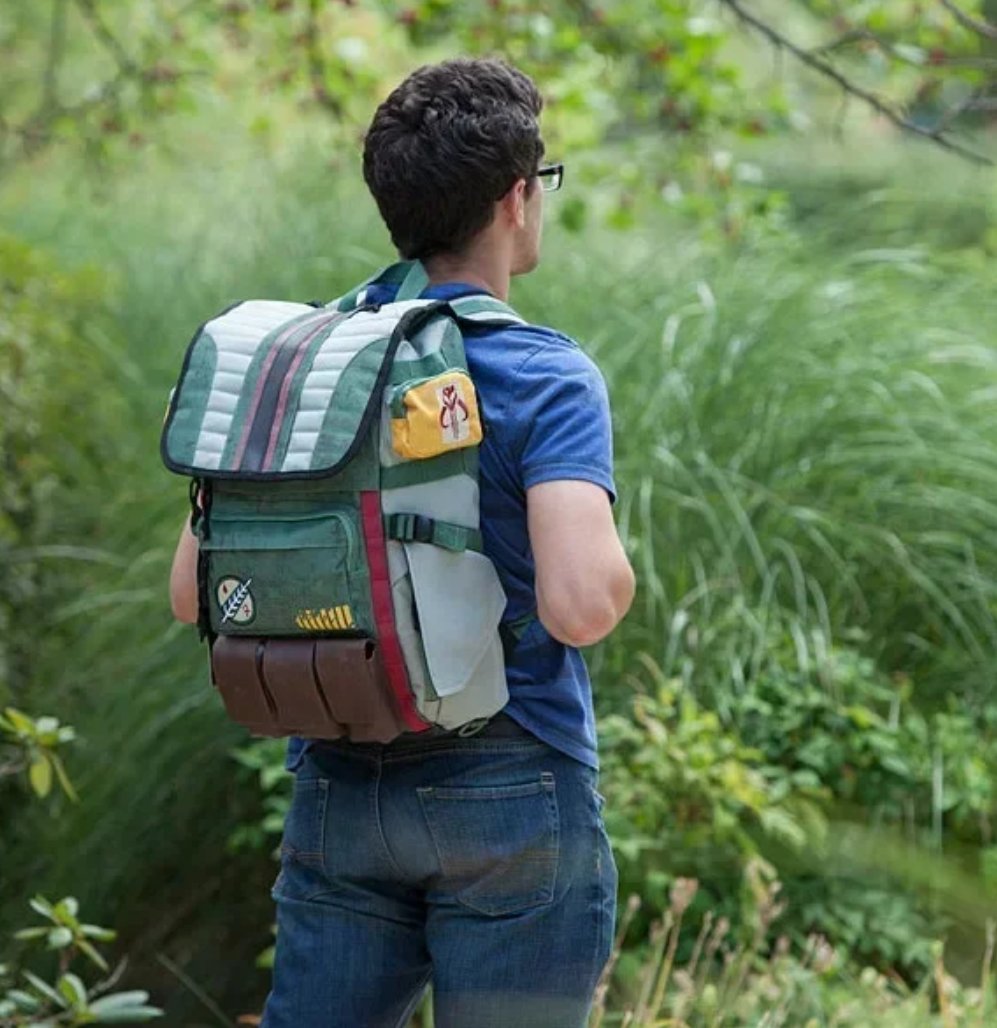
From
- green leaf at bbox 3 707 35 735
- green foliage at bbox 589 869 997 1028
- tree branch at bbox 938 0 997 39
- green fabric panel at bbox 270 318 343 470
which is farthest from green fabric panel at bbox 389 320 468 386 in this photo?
tree branch at bbox 938 0 997 39

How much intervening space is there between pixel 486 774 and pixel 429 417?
470mm

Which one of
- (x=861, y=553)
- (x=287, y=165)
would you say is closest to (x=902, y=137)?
(x=287, y=165)

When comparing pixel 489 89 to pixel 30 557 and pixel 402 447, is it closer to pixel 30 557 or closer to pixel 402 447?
pixel 402 447

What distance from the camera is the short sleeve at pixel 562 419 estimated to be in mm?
2293

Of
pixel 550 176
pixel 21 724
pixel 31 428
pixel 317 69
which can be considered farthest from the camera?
pixel 317 69

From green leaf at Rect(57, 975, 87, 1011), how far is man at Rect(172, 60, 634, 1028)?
76 cm

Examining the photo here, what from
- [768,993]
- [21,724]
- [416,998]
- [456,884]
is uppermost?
[456,884]

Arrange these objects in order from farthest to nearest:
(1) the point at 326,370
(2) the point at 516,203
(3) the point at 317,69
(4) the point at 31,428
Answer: (3) the point at 317,69 → (4) the point at 31,428 → (2) the point at 516,203 → (1) the point at 326,370

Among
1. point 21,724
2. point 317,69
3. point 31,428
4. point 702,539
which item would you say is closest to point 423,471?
point 21,724

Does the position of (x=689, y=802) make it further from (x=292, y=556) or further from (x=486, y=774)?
(x=292, y=556)

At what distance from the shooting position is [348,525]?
2.31 meters

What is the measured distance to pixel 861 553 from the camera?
5062mm

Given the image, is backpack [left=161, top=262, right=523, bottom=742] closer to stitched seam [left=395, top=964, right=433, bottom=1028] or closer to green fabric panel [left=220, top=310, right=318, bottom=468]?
green fabric panel [left=220, top=310, right=318, bottom=468]

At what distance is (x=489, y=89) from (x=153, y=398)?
4115mm
